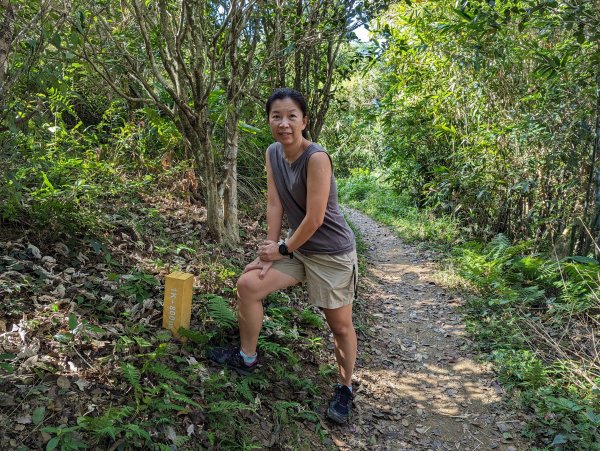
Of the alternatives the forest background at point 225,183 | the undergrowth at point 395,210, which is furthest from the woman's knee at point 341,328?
the undergrowth at point 395,210

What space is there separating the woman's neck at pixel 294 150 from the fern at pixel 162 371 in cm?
160

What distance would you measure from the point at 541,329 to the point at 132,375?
4521 mm

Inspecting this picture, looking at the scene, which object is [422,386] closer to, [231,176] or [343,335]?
[343,335]

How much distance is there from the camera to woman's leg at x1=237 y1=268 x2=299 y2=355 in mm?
3031

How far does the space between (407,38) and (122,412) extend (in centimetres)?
857

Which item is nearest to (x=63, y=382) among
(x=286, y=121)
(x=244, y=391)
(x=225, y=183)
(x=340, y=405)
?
(x=244, y=391)

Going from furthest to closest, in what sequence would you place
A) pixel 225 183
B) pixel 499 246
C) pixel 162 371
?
pixel 499 246 < pixel 225 183 < pixel 162 371

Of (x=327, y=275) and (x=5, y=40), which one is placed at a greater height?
(x=5, y=40)

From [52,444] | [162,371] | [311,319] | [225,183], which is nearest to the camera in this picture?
[52,444]

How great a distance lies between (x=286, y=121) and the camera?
9.45 ft

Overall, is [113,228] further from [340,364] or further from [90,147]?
[340,364]

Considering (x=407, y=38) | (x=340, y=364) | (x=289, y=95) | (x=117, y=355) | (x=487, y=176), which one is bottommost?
(x=340, y=364)

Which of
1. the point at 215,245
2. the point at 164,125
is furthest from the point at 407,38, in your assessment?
the point at 215,245

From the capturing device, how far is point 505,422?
3.62 meters
